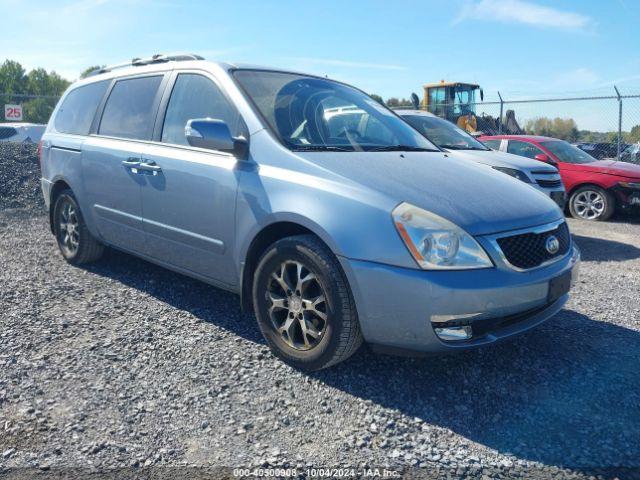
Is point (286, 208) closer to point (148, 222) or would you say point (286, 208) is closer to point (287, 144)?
point (287, 144)

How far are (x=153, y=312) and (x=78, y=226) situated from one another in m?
1.56

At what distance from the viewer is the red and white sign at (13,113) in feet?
70.3

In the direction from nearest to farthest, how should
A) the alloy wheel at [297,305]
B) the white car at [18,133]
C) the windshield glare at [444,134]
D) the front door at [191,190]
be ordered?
the alloy wheel at [297,305] < the front door at [191,190] < the windshield glare at [444,134] < the white car at [18,133]

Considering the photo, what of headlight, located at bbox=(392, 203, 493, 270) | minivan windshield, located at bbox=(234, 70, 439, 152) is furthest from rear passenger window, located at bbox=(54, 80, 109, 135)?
headlight, located at bbox=(392, 203, 493, 270)

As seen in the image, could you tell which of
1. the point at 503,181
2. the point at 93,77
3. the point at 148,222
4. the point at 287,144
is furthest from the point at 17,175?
the point at 503,181

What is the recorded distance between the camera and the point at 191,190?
380cm

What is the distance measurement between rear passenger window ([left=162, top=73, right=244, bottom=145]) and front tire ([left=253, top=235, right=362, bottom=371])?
0.98 meters

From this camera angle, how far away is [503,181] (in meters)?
3.71

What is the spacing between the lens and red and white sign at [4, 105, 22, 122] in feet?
70.3

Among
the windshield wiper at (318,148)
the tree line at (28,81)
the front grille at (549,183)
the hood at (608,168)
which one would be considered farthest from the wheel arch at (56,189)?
the tree line at (28,81)

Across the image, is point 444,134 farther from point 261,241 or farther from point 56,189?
point 261,241

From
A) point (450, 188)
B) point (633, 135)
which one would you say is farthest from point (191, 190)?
point (633, 135)

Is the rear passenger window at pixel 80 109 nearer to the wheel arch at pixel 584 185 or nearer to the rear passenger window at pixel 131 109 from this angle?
the rear passenger window at pixel 131 109

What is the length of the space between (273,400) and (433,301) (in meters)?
1.00
